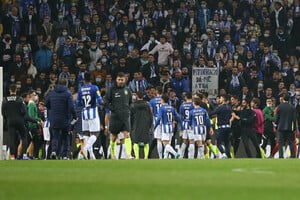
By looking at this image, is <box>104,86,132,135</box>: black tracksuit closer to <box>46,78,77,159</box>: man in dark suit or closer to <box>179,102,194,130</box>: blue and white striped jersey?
<box>46,78,77,159</box>: man in dark suit

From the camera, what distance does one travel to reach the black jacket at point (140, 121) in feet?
87.2

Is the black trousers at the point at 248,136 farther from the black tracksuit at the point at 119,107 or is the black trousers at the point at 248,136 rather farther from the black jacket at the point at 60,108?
the black jacket at the point at 60,108

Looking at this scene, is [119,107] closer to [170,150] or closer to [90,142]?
[90,142]

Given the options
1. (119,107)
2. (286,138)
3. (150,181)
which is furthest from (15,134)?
(150,181)

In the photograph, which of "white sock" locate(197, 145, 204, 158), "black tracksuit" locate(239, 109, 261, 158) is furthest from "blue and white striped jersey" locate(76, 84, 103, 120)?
"black tracksuit" locate(239, 109, 261, 158)

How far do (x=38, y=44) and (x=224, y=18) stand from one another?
659 centimetres

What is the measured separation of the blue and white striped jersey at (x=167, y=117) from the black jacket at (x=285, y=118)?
255 cm

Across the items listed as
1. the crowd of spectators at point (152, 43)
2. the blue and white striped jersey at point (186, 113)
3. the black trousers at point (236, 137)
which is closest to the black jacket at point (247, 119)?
the black trousers at point (236, 137)

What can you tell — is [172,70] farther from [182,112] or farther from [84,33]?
[182,112]

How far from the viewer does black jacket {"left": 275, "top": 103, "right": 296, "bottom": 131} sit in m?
27.7

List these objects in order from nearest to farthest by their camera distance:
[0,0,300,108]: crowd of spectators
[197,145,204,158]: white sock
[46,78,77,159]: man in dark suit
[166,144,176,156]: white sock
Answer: [46,78,77,159]: man in dark suit < [166,144,176,156]: white sock < [197,145,204,158]: white sock < [0,0,300,108]: crowd of spectators

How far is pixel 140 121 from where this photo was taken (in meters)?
26.8

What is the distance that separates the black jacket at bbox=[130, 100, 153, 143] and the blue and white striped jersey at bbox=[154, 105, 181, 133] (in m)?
0.49

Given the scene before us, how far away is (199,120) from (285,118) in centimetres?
219
